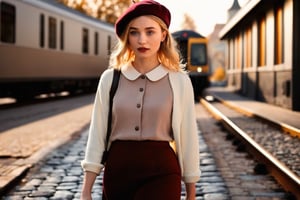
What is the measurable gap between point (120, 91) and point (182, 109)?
0.25m

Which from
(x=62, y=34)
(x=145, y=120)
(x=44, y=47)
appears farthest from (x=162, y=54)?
(x=62, y=34)

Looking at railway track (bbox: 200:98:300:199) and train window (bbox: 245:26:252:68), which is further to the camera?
train window (bbox: 245:26:252:68)

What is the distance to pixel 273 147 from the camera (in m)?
7.62

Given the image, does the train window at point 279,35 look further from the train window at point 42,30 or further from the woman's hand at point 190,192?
the woman's hand at point 190,192

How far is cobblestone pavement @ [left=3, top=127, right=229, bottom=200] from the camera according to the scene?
16.1 ft

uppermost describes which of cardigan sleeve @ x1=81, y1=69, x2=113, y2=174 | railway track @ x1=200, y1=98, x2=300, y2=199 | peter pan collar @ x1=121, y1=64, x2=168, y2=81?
peter pan collar @ x1=121, y1=64, x2=168, y2=81

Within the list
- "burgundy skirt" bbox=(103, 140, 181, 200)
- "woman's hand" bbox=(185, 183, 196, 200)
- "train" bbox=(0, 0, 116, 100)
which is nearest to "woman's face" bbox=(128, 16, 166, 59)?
"burgundy skirt" bbox=(103, 140, 181, 200)

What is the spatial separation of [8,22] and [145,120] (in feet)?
42.4

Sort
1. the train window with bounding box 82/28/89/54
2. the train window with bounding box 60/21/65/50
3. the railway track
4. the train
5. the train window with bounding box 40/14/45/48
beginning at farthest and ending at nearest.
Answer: the train window with bounding box 82/28/89/54 → the train window with bounding box 60/21/65/50 → the train window with bounding box 40/14/45/48 → the train → the railway track

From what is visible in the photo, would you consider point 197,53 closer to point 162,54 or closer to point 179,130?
point 162,54

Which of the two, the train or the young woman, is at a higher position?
the train

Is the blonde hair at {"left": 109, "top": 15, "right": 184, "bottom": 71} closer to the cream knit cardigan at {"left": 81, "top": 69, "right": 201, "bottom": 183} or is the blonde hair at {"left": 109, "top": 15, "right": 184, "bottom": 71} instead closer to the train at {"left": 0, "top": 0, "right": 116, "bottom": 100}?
the cream knit cardigan at {"left": 81, "top": 69, "right": 201, "bottom": 183}

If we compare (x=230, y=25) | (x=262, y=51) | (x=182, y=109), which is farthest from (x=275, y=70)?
(x=182, y=109)

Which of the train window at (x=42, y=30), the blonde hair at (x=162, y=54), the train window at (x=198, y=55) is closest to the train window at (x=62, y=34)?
the train window at (x=42, y=30)
